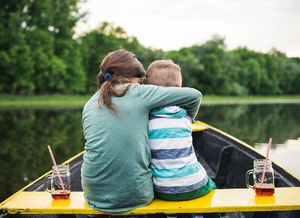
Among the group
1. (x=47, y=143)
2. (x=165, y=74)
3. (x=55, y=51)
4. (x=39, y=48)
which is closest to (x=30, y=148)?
(x=47, y=143)

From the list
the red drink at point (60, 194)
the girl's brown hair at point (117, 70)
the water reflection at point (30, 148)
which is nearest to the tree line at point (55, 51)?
the water reflection at point (30, 148)

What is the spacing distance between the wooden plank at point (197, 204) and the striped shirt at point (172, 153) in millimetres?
99

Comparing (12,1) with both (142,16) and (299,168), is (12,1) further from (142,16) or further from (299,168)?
(299,168)

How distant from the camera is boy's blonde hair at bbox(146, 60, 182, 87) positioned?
2332mm

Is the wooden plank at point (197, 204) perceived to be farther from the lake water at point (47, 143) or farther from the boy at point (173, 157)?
the lake water at point (47, 143)

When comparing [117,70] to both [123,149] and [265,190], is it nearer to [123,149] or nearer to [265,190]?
[123,149]

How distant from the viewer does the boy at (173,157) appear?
219cm

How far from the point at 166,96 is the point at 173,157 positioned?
339mm

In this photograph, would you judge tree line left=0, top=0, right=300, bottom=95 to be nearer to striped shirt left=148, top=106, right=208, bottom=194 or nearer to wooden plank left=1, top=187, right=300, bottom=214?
wooden plank left=1, top=187, right=300, bottom=214

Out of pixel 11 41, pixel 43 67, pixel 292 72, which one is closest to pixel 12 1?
pixel 11 41

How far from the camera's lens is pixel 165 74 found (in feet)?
7.65

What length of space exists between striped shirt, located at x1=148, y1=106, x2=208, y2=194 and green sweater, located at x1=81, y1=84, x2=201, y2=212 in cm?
6

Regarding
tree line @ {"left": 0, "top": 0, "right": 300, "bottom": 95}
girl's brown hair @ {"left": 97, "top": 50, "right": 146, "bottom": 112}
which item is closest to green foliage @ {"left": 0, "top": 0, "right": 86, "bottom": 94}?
tree line @ {"left": 0, "top": 0, "right": 300, "bottom": 95}

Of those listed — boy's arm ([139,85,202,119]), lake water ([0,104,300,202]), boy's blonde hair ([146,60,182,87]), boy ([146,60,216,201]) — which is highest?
boy's blonde hair ([146,60,182,87])
